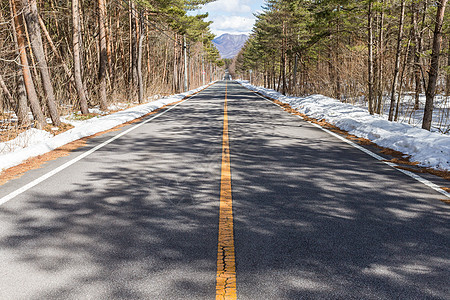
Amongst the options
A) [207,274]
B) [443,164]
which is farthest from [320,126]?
[207,274]

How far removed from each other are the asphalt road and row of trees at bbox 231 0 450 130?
7320mm

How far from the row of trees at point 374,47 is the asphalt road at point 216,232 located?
732cm

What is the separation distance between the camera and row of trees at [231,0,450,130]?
44.2 feet

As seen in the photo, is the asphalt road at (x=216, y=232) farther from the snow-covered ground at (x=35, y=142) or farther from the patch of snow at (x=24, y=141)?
the patch of snow at (x=24, y=141)

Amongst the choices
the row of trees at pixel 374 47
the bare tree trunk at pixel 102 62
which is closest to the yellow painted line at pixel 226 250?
the row of trees at pixel 374 47

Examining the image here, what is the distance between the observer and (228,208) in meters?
4.07

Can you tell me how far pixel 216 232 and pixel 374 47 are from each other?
19503 millimetres

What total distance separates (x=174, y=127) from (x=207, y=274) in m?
8.69

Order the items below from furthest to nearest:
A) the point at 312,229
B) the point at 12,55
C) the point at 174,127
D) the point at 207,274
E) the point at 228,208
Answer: the point at 12,55 → the point at 174,127 → the point at 228,208 → the point at 312,229 → the point at 207,274

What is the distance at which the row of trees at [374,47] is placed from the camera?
44.2ft

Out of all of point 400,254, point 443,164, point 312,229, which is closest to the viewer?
point 400,254

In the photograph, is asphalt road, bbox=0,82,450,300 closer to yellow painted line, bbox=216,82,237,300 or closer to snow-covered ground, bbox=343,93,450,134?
yellow painted line, bbox=216,82,237,300

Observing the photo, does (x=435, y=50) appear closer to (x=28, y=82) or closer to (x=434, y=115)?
(x=434, y=115)

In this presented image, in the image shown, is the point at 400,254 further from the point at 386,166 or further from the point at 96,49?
the point at 96,49
